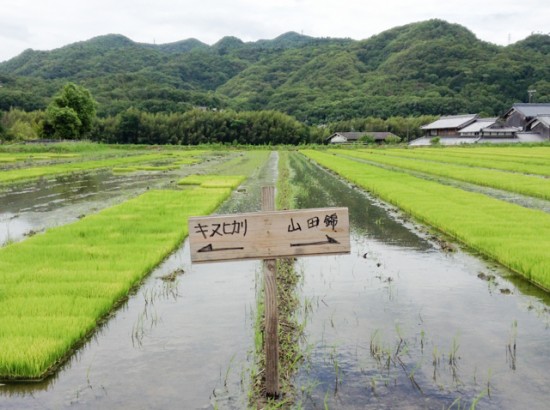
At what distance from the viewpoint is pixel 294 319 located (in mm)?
5656

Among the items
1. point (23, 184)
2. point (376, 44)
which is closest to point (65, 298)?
point (23, 184)

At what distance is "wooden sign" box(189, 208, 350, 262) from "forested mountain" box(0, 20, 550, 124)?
312 feet

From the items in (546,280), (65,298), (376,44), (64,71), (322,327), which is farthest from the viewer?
(376,44)

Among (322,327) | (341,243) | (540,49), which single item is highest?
(540,49)

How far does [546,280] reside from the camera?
263 inches

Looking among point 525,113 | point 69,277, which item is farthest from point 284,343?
point 525,113

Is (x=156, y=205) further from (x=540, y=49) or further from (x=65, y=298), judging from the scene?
(x=540, y=49)

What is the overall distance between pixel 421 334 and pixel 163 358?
255 centimetres

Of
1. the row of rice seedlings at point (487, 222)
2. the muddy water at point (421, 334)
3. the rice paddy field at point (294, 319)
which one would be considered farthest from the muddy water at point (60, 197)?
the row of rice seedlings at point (487, 222)

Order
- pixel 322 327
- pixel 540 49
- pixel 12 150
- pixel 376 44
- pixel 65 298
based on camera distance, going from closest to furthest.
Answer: pixel 322 327 < pixel 65 298 < pixel 12 150 < pixel 540 49 < pixel 376 44

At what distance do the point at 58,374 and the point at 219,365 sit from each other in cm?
137

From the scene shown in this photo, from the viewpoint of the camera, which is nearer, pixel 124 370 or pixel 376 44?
pixel 124 370

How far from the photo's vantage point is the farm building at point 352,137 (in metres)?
90.4

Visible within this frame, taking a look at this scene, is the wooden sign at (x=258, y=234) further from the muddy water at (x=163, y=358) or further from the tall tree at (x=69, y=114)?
the tall tree at (x=69, y=114)
